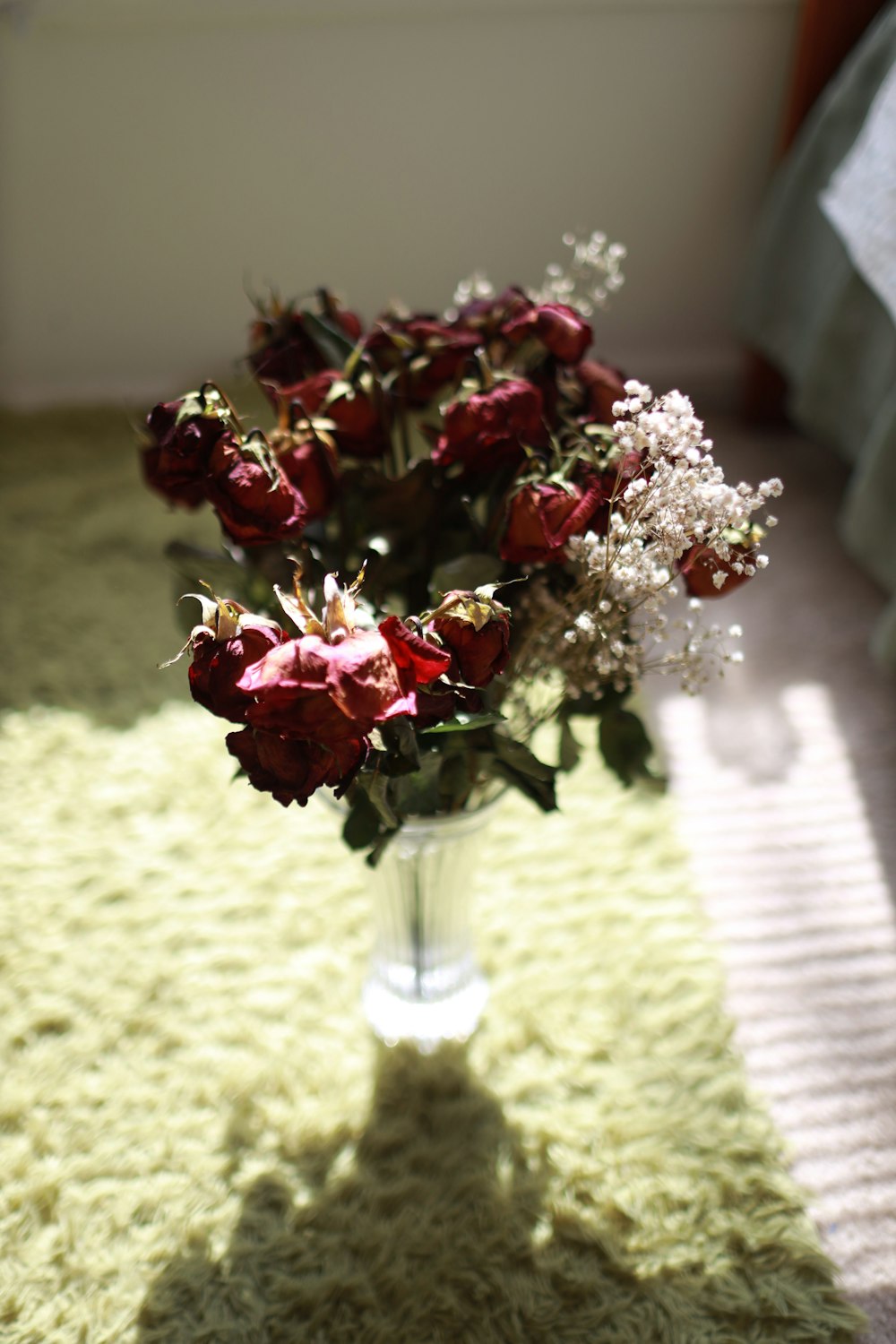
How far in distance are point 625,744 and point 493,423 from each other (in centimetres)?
23

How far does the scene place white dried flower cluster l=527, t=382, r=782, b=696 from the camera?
530 millimetres

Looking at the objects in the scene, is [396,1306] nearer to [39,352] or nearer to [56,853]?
[56,853]

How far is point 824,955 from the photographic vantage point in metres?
1.00

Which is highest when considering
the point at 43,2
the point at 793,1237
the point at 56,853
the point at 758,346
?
the point at 43,2

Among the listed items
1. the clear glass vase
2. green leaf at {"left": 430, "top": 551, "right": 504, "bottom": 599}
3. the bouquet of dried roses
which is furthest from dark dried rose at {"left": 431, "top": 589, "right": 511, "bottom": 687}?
the clear glass vase

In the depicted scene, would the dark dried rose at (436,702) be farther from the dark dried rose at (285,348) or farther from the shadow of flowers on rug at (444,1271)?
the shadow of flowers on rug at (444,1271)

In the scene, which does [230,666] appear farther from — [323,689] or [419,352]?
[419,352]

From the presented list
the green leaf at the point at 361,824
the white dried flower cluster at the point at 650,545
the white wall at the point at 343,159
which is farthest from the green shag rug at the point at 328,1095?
the white wall at the point at 343,159

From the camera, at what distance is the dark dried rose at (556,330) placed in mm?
594

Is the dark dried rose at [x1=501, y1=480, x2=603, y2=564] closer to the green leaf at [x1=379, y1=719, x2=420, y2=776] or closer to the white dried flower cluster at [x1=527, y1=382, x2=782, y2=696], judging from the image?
the white dried flower cluster at [x1=527, y1=382, x2=782, y2=696]

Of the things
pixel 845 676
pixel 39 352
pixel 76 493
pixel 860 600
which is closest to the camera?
pixel 845 676

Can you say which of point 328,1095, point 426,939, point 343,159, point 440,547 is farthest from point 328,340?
point 343,159

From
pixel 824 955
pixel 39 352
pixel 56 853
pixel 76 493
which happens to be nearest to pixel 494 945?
pixel 824 955

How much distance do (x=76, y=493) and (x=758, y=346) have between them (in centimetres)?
97
